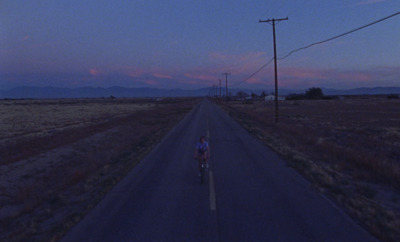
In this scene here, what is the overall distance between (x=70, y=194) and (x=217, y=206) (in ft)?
15.7

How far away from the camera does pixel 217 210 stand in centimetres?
767

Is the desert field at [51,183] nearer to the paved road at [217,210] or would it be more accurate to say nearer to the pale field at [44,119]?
the paved road at [217,210]

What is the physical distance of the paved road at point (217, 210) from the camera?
630 centimetres

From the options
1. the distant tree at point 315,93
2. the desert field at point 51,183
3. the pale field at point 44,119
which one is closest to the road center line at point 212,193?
the desert field at point 51,183

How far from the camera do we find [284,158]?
1435cm

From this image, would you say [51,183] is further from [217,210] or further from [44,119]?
[44,119]

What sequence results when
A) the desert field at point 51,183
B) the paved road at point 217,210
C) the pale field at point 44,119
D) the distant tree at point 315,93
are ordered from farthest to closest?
the distant tree at point 315,93 < the pale field at point 44,119 < the desert field at point 51,183 < the paved road at point 217,210

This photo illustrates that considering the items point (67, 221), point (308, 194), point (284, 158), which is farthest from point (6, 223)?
point (284, 158)

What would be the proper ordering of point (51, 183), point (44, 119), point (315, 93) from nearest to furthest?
point (51, 183), point (44, 119), point (315, 93)

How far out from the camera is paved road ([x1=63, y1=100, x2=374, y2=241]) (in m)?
6.30

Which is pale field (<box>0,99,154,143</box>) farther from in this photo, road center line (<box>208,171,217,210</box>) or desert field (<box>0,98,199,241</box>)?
road center line (<box>208,171,217,210</box>)

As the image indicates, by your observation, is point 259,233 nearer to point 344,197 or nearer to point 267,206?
point 267,206

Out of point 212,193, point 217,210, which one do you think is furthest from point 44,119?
point 217,210

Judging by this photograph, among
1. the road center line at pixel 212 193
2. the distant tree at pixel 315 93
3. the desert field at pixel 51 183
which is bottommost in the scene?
the desert field at pixel 51 183
